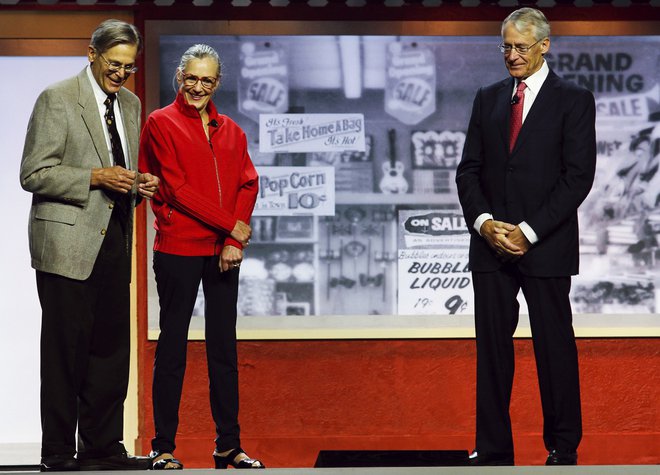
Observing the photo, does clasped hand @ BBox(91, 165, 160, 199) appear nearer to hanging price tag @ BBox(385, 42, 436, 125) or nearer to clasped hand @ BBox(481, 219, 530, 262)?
clasped hand @ BBox(481, 219, 530, 262)

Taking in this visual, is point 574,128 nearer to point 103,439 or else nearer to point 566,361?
point 566,361

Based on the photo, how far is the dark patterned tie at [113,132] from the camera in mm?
4000

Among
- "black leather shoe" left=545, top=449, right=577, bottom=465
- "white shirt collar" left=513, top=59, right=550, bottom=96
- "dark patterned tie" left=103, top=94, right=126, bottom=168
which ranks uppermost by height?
"white shirt collar" left=513, top=59, right=550, bottom=96

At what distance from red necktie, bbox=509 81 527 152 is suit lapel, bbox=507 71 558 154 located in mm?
33

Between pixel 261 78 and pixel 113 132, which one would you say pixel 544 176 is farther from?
pixel 261 78

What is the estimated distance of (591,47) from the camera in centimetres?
562

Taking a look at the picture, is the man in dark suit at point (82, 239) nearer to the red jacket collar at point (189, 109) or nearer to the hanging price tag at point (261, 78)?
the red jacket collar at point (189, 109)

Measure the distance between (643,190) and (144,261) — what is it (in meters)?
2.61

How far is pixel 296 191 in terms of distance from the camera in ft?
18.4

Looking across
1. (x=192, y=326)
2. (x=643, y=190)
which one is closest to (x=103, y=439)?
(x=192, y=326)

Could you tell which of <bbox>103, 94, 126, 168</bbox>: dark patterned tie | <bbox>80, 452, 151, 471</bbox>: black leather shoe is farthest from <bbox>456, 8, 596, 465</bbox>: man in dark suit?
<bbox>103, 94, 126, 168</bbox>: dark patterned tie

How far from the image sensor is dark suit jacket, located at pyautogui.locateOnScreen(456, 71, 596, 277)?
3.97 m

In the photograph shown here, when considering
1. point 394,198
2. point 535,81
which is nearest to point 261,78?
point 394,198

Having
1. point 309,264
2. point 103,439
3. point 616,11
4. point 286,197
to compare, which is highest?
point 616,11
